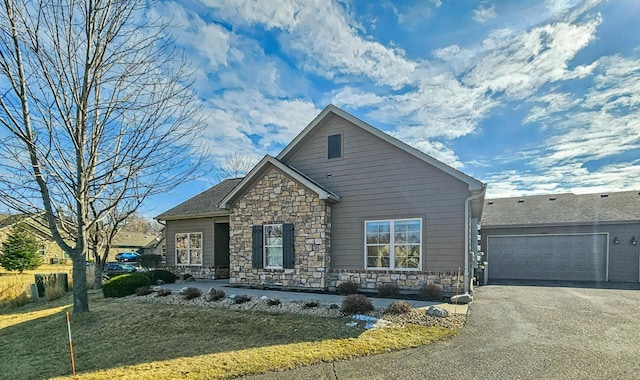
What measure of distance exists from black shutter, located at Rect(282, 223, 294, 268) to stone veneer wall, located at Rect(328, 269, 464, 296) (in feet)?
5.03

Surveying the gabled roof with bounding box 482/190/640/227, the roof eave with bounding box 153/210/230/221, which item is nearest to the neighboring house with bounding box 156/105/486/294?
the roof eave with bounding box 153/210/230/221

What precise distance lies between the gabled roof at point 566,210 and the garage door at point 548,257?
0.82 m

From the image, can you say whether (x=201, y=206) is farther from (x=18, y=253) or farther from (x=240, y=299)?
(x=18, y=253)

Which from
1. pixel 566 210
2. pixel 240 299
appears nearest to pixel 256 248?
pixel 240 299

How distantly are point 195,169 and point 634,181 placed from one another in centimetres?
2414

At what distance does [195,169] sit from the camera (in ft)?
28.9

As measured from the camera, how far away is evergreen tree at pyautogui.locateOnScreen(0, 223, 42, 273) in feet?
81.9

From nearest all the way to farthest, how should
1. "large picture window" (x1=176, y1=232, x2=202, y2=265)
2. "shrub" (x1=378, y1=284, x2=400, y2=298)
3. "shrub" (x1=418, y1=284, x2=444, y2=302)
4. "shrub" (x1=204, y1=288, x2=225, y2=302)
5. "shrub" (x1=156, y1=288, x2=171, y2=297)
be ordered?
"shrub" (x1=418, y1=284, x2=444, y2=302) < "shrub" (x1=204, y1=288, x2=225, y2=302) < "shrub" (x1=378, y1=284, x2=400, y2=298) < "shrub" (x1=156, y1=288, x2=171, y2=297) < "large picture window" (x1=176, y1=232, x2=202, y2=265)

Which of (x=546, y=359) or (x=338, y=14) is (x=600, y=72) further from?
(x=546, y=359)

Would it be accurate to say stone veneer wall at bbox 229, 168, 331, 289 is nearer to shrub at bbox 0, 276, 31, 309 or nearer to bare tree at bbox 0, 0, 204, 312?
bare tree at bbox 0, 0, 204, 312

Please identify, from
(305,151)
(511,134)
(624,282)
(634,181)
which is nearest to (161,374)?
(305,151)

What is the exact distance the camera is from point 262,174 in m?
12.0

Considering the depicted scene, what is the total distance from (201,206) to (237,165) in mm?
15344

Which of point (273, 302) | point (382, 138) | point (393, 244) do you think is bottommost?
point (273, 302)
